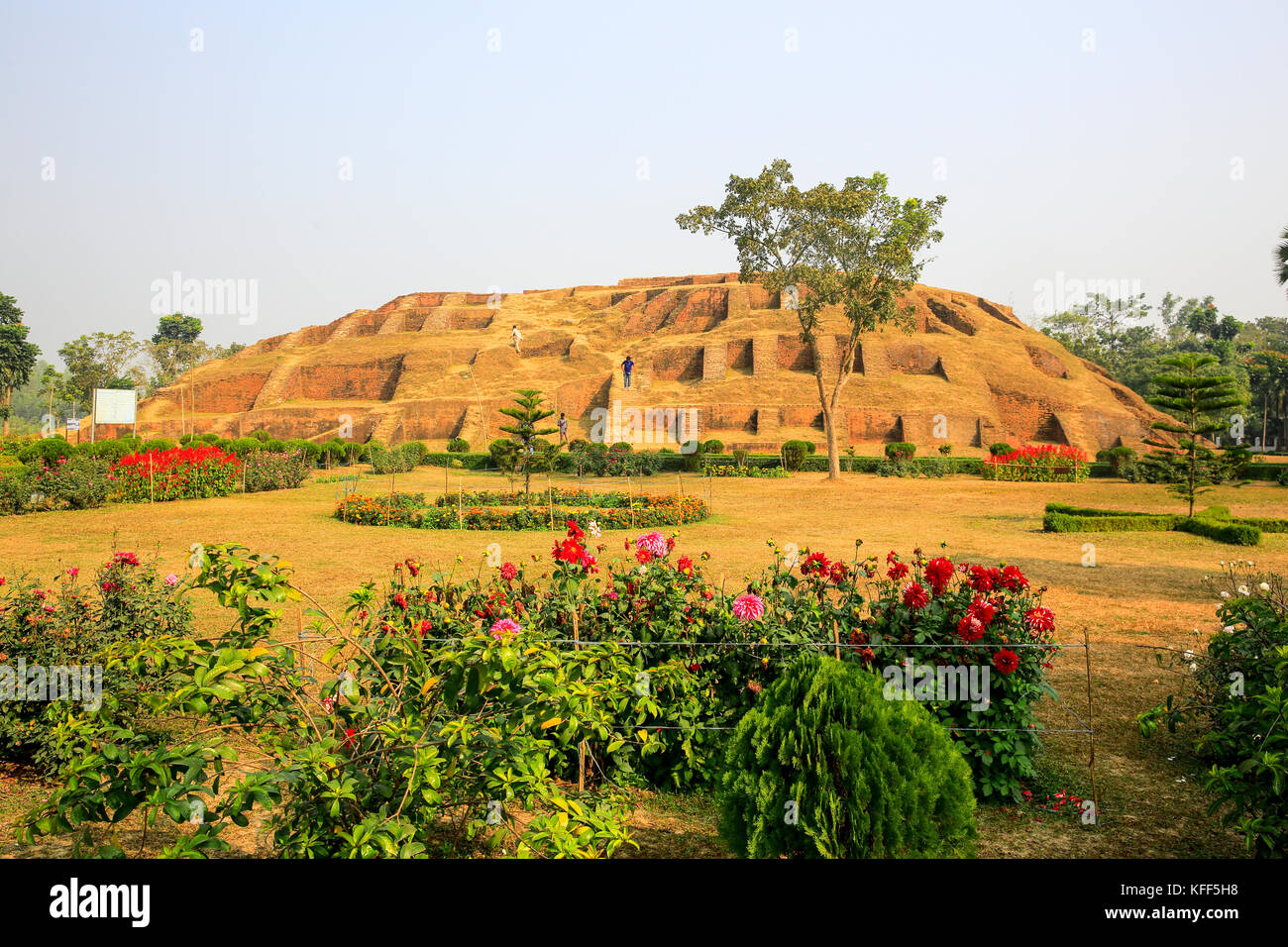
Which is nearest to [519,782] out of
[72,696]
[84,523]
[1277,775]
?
[1277,775]

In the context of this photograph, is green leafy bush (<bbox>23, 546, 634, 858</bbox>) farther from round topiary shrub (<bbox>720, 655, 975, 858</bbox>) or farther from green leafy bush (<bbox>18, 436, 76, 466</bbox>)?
green leafy bush (<bbox>18, 436, 76, 466</bbox>)

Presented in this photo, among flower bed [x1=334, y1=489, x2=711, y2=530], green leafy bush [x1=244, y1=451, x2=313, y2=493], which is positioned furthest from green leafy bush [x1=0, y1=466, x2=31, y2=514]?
flower bed [x1=334, y1=489, x2=711, y2=530]

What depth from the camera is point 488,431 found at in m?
35.0

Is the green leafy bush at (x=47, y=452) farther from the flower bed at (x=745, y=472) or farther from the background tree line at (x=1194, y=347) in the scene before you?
the background tree line at (x=1194, y=347)

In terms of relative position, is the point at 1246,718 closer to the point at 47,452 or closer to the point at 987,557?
the point at 987,557

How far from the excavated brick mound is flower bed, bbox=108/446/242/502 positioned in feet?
58.9

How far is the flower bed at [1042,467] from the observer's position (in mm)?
20938

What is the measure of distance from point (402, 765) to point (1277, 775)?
245cm

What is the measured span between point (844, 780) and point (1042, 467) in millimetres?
21220

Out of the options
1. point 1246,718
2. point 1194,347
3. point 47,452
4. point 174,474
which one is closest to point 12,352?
point 47,452

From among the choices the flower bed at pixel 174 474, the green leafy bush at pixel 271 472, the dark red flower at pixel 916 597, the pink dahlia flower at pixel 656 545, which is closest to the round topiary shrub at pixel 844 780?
the dark red flower at pixel 916 597

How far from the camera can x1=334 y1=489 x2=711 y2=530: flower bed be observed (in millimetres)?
11352
